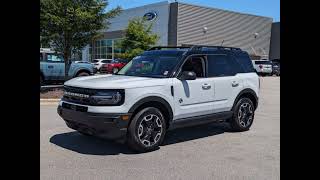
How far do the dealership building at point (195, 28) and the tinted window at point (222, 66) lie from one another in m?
28.9

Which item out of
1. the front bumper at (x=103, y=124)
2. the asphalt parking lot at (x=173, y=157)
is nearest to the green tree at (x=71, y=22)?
the asphalt parking lot at (x=173, y=157)

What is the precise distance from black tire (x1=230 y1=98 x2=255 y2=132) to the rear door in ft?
0.91

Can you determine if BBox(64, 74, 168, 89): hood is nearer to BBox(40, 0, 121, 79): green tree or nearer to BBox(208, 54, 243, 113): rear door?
BBox(208, 54, 243, 113): rear door

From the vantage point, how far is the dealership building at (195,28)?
A: 43000 mm

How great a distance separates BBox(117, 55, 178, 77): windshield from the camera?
279 inches

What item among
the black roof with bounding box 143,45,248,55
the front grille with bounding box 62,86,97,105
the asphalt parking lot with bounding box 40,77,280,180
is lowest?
the asphalt parking lot with bounding box 40,77,280,180

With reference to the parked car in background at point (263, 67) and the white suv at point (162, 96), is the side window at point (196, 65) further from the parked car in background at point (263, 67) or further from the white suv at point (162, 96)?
the parked car in background at point (263, 67)

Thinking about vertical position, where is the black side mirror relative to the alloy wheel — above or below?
above

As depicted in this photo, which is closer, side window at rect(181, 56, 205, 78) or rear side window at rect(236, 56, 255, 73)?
side window at rect(181, 56, 205, 78)

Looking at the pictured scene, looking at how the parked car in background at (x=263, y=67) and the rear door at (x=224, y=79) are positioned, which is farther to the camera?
the parked car in background at (x=263, y=67)

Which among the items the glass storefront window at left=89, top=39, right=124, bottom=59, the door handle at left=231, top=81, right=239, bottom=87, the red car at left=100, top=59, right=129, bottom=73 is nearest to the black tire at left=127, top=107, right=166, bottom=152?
the door handle at left=231, top=81, right=239, bottom=87

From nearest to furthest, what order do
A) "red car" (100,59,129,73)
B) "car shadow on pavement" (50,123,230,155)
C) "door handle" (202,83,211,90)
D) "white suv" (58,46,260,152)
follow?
"white suv" (58,46,260,152) → "car shadow on pavement" (50,123,230,155) → "door handle" (202,83,211,90) → "red car" (100,59,129,73)

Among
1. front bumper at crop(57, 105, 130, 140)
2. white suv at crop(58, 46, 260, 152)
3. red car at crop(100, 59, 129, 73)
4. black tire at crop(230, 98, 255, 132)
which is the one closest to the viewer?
front bumper at crop(57, 105, 130, 140)
